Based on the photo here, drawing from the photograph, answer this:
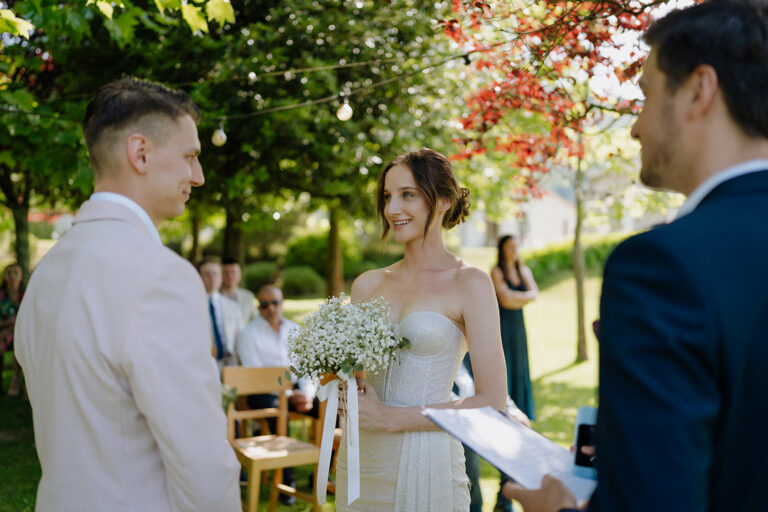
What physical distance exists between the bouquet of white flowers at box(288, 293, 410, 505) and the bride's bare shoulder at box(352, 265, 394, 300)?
0.34 m

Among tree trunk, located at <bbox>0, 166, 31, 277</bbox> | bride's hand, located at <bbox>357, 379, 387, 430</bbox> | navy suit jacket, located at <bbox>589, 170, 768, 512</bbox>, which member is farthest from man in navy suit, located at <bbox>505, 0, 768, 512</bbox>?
tree trunk, located at <bbox>0, 166, 31, 277</bbox>

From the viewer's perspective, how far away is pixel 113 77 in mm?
8547

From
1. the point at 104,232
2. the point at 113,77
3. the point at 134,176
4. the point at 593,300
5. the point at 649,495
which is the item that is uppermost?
the point at 113,77

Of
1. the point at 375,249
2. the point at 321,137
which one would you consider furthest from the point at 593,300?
the point at 321,137

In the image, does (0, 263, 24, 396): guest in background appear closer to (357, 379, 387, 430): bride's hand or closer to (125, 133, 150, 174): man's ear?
(357, 379, 387, 430): bride's hand

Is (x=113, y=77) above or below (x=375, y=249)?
above

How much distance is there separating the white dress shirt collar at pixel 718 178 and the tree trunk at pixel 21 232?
37.7 ft

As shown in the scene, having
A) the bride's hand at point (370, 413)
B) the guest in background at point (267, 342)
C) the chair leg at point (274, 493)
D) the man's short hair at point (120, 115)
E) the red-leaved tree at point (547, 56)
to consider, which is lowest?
the chair leg at point (274, 493)

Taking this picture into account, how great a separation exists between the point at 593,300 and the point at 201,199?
16.8 meters

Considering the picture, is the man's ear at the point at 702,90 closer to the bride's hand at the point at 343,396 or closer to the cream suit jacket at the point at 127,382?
the cream suit jacket at the point at 127,382

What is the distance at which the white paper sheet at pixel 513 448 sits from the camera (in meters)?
1.59

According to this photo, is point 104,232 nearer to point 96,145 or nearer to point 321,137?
point 96,145

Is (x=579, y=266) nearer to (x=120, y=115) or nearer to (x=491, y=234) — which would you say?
(x=120, y=115)

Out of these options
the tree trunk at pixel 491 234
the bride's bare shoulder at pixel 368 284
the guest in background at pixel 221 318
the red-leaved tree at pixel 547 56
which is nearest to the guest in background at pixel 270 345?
the guest in background at pixel 221 318
